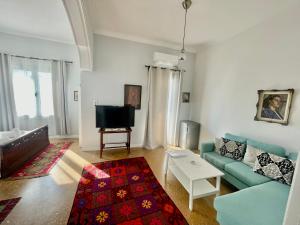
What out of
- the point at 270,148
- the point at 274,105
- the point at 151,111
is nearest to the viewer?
the point at 270,148

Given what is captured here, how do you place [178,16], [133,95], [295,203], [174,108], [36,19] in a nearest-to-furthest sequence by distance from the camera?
[295,203] → [178,16] → [36,19] → [133,95] → [174,108]

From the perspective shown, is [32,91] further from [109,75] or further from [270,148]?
[270,148]

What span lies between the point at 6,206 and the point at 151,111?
3128mm

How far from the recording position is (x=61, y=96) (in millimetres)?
4094

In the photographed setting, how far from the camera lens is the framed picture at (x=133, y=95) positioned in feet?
12.1

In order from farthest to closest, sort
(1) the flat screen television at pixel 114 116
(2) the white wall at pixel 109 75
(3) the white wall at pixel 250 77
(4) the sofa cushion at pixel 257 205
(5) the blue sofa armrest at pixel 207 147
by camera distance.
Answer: (2) the white wall at pixel 109 75 → (1) the flat screen television at pixel 114 116 → (5) the blue sofa armrest at pixel 207 147 → (3) the white wall at pixel 250 77 → (4) the sofa cushion at pixel 257 205

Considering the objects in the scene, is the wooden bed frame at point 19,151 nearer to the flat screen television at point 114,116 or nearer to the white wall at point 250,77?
the flat screen television at point 114,116

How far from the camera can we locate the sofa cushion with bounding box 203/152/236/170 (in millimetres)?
2441

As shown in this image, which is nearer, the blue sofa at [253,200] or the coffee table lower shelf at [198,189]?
Answer: the blue sofa at [253,200]

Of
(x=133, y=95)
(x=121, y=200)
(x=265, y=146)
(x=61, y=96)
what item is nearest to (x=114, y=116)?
(x=133, y=95)

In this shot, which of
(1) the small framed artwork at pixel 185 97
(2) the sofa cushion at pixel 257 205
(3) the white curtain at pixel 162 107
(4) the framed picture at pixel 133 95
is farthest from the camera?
(1) the small framed artwork at pixel 185 97

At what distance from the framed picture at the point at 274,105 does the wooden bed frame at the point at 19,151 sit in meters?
4.54

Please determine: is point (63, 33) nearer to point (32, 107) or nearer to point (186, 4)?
point (32, 107)

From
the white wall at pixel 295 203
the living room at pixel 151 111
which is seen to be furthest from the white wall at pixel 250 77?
the white wall at pixel 295 203
